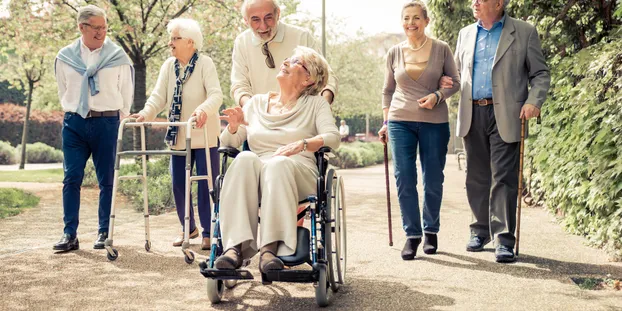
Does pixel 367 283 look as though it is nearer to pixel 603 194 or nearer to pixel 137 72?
pixel 603 194

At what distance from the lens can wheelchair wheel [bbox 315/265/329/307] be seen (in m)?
4.05

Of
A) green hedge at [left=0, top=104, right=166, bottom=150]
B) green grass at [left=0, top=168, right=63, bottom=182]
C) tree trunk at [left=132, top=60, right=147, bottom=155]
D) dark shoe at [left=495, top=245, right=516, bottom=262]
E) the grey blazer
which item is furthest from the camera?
green hedge at [left=0, top=104, right=166, bottom=150]

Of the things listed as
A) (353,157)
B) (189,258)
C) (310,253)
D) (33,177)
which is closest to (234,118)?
(310,253)

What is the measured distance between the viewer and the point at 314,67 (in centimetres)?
467

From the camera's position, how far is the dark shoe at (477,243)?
6.27 metres

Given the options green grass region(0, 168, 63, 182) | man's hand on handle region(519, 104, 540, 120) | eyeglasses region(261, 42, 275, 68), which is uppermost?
eyeglasses region(261, 42, 275, 68)

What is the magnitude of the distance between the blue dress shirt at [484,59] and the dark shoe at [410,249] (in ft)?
4.15

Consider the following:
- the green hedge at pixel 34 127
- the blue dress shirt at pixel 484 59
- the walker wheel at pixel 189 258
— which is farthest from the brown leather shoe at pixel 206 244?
the green hedge at pixel 34 127

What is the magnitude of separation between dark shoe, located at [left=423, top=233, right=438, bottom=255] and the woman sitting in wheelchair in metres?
1.93

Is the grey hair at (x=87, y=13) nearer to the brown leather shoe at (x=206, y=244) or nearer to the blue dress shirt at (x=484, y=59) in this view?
the brown leather shoe at (x=206, y=244)

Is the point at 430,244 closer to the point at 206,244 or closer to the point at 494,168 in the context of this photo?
the point at 494,168

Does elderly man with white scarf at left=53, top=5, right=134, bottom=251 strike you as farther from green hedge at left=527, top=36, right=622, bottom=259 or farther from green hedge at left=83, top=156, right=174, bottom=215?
green hedge at left=527, top=36, right=622, bottom=259

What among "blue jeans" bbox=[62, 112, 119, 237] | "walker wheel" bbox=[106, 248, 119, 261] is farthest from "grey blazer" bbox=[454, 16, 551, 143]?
"blue jeans" bbox=[62, 112, 119, 237]

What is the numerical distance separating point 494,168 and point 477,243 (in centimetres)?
74
